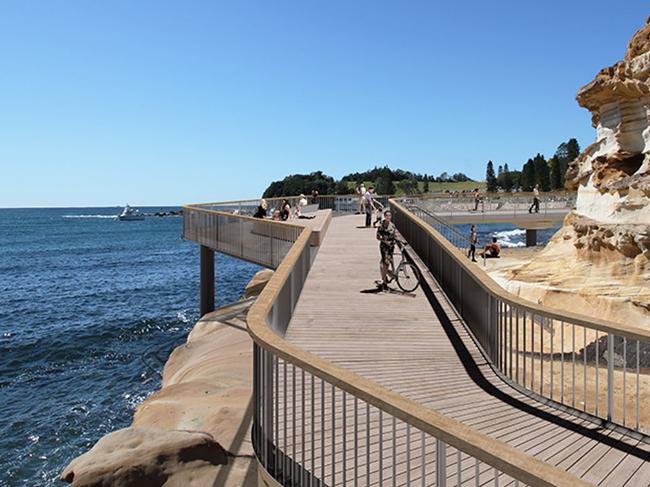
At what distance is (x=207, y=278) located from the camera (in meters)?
24.2

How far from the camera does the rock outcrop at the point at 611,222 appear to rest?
18484mm

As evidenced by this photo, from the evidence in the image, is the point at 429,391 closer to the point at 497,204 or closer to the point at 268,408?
the point at 268,408

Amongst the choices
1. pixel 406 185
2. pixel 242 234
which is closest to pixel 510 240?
pixel 242 234

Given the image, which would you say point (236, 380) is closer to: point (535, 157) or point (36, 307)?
point (36, 307)

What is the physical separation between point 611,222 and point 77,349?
925 inches

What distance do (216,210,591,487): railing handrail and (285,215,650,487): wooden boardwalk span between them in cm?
19

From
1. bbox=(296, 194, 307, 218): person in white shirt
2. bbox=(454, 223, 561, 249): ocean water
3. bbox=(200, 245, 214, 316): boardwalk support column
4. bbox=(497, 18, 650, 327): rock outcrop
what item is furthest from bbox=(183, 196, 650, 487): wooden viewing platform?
bbox=(454, 223, 561, 249): ocean water

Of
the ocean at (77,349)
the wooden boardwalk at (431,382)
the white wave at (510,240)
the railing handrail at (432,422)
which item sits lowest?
the ocean at (77,349)

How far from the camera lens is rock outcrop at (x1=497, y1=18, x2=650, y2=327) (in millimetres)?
18484

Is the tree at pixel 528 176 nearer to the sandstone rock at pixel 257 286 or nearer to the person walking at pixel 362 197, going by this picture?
the person walking at pixel 362 197

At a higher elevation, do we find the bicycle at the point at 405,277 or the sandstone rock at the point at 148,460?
the bicycle at the point at 405,277

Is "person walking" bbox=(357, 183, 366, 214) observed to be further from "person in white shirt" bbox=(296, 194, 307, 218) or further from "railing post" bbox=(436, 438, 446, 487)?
"railing post" bbox=(436, 438, 446, 487)

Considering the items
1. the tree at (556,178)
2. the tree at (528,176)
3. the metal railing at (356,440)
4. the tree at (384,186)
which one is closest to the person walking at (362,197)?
the metal railing at (356,440)

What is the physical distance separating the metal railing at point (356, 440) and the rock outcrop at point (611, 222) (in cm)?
1555
